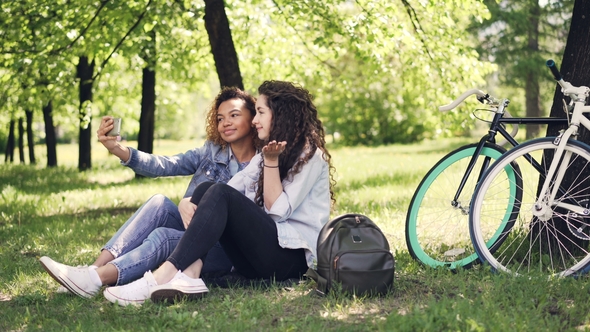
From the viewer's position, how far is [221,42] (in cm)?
769

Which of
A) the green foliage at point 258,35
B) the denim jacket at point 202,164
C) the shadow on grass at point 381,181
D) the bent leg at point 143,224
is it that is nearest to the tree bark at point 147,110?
the green foliage at point 258,35

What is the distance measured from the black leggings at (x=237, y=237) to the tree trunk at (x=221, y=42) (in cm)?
388

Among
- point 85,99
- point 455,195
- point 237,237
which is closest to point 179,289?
point 237,237

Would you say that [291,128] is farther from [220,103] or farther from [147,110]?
[147,110]

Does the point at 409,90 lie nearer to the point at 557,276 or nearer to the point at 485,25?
the point at 557,276

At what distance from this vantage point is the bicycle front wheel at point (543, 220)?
12.8 feet

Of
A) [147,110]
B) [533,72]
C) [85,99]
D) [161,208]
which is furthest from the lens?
[533,72]

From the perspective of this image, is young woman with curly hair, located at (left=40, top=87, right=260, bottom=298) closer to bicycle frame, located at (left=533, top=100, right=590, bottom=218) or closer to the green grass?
the green grass

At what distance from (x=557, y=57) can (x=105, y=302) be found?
17808mm

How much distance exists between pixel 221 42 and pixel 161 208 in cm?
379

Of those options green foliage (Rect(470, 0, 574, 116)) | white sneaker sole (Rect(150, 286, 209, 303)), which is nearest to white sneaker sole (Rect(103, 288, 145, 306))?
white sneaker sole (Rect(150, 286, 209, 303))

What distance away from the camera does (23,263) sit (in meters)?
5.14

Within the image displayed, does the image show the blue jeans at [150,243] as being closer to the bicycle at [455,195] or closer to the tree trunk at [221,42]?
the bicycle at [455,195]

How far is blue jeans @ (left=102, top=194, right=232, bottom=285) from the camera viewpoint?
4.01 m
